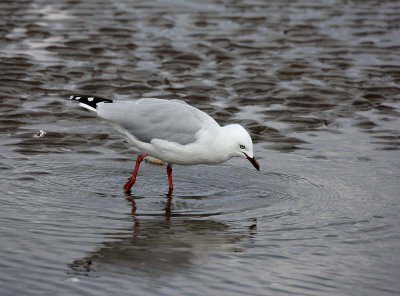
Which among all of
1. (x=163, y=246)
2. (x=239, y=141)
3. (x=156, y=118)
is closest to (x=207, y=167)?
(x=156, y=118)

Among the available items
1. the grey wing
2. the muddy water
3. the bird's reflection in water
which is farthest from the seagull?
the bird's reflection in water

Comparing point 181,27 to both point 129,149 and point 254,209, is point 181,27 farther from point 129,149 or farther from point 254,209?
point 254,209

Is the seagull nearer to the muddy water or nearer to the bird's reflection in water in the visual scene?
the muddy water

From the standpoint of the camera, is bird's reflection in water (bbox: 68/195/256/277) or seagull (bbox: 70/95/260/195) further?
seagull (bbox: 70/95/260/195)

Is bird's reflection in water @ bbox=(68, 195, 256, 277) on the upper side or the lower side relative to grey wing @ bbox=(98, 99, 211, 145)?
lower

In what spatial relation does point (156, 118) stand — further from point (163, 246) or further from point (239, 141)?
point (163, 246)

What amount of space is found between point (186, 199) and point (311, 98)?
488cm

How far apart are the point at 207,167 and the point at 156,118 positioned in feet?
4.05

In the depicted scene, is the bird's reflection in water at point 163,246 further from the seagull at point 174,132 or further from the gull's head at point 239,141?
the gull's head at point 239,141

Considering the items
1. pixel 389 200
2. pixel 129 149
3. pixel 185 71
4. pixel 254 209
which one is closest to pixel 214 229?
pixel 254 209

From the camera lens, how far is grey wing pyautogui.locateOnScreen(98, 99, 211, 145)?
8367mm

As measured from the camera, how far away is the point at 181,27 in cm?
1711

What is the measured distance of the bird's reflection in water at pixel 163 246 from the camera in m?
6.44

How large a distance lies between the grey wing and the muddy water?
651 mm
